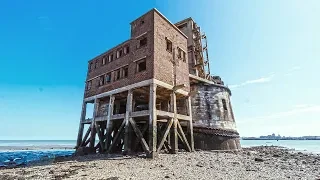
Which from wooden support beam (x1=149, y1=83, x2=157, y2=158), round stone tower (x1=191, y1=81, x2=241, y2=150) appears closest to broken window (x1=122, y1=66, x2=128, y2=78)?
wooden support beam (x1=149, y1=83, x2=157, y2=158)

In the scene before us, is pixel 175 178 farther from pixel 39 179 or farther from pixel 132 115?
pixel 132 115

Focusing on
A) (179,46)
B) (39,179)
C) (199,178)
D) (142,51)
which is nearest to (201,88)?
(179,46)

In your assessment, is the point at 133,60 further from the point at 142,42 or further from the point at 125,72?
the point at 142,42

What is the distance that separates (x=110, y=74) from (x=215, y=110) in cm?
1200

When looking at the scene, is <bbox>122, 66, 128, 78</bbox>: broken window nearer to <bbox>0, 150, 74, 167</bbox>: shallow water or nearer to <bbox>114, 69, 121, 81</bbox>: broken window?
<bbox>114, 69, 121, 81</bbox>: broken window

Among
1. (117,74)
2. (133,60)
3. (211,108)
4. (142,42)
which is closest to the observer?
(133,60)

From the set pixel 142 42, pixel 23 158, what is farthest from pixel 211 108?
pixel 23 158

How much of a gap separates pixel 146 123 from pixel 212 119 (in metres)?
7.45

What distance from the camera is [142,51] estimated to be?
16.0 meters

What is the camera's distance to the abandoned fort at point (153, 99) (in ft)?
48.3

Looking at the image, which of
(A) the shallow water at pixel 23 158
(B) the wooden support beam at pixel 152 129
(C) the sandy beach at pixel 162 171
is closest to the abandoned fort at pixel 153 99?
(B) the wooden support beam at pixel 152 129

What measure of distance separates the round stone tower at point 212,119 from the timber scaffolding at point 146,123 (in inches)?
77.7

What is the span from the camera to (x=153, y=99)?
1372 cm

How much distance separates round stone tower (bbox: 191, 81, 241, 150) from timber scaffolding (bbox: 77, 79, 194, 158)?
197 cm
